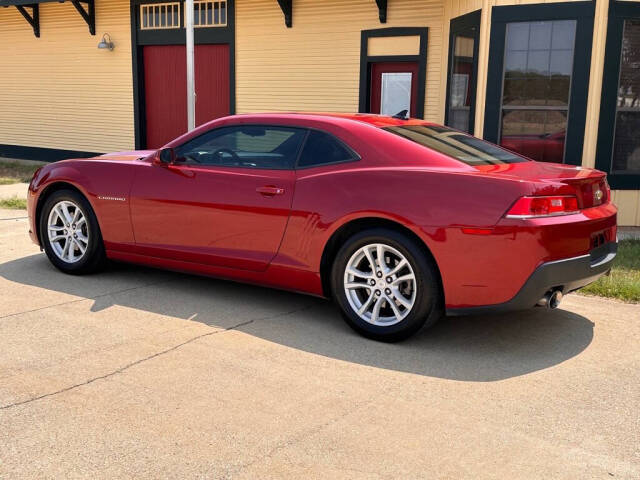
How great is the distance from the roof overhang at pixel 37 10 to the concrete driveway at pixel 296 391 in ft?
39.0

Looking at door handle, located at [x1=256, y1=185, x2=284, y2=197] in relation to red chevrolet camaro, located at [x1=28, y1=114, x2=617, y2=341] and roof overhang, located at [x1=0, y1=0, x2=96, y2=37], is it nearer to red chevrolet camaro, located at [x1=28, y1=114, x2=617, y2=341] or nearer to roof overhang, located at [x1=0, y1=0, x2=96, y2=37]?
red chevrolet camaro, located at [x1=28, y1=114, x2=617, y2=341]

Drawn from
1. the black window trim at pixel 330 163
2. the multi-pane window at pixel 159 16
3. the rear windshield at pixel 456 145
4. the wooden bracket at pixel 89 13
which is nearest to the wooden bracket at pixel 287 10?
the multi-pane window at pixel 159 16

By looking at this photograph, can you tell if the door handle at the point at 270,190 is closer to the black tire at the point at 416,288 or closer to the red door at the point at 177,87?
the black tire at the point at 416,288

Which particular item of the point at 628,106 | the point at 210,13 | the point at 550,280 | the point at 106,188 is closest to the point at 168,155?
the point at 106,188

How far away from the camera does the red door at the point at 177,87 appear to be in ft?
48.3

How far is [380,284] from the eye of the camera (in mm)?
4754

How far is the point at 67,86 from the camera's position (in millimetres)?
17156

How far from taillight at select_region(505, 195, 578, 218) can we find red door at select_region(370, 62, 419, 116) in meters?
7.99

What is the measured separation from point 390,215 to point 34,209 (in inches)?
139

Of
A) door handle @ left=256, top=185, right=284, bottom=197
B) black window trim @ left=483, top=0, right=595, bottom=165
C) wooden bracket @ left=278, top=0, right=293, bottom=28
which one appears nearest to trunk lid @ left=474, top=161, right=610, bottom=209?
door handle @ left=256, top=185, right=284, bottom=197

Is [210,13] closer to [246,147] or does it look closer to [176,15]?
[176,15]

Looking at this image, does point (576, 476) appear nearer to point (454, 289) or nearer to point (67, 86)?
point (454, 289)

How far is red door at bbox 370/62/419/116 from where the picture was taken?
1234cm

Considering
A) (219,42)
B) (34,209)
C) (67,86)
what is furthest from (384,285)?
(67,86)
